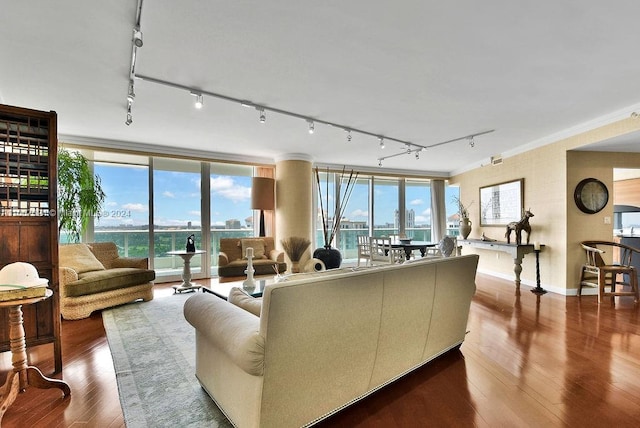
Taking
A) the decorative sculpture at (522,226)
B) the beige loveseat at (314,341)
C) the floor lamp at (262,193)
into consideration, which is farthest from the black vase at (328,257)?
the beige loveseat at (314,341)

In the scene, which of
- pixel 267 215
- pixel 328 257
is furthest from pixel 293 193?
pixel 328 257

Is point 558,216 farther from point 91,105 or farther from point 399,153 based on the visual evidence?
point 91,105

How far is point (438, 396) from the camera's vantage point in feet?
6.66

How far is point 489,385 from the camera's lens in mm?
2162

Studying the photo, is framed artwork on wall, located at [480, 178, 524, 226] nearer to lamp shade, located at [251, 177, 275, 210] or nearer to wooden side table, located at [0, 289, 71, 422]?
lamp shade, located at [251, 177, 275, 210]

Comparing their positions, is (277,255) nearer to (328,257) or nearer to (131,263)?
(328,257)

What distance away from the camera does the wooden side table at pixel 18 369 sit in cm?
180

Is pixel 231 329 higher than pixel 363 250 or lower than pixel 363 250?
higher

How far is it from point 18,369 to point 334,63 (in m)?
3.08

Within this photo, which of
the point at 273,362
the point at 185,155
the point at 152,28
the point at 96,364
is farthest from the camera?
the point at 185,155

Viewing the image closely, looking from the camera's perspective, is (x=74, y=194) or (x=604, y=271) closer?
(x=604, y=271)

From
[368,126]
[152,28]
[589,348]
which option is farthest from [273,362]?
[368,126]

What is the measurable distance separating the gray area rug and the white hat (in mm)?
888

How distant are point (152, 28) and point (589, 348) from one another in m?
4.39
